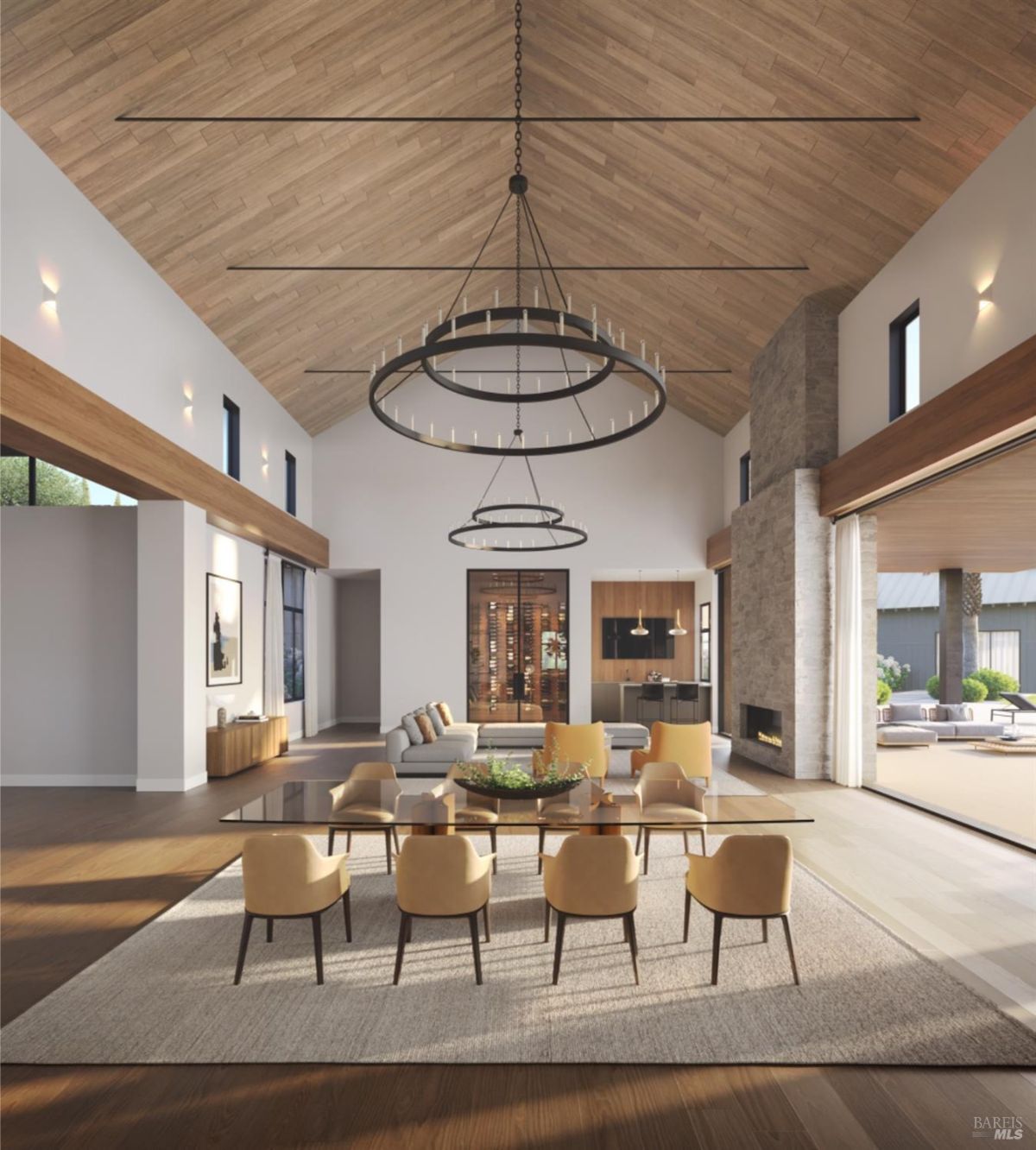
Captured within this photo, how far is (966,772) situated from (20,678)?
1079 cm

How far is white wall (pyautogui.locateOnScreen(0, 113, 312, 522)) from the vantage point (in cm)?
572

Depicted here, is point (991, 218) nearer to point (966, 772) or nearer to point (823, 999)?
point (823, 999)

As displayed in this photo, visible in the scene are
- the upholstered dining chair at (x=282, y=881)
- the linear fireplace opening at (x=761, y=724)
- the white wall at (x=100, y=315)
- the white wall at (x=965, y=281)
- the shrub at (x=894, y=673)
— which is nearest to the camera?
the upholstered dining chair at (x=282, y=881)

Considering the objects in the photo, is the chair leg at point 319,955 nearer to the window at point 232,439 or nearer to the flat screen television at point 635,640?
the window at point 232,439

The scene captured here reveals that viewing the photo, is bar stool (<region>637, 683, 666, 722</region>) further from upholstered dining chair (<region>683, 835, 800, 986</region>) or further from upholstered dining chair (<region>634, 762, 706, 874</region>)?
upholstered dining chair (<region>683, 835, 800, 986</region>)

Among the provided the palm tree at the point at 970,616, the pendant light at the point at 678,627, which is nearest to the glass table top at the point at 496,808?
the pendant light at the point at 678,627

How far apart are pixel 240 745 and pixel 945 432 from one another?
8.04 metres

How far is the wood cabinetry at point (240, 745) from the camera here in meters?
9.21

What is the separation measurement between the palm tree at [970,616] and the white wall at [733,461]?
5465mm

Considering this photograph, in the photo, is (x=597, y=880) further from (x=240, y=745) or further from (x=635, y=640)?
(x=635, y=640)

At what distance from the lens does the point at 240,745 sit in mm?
9656

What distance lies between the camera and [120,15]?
543 centimetres

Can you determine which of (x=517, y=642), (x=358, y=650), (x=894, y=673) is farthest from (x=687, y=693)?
(x=894, y=673)

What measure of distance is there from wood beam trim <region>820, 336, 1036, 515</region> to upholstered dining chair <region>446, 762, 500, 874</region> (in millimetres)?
4187
